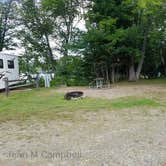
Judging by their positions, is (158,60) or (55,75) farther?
(158,60)

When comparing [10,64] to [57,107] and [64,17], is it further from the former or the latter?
[64,17]

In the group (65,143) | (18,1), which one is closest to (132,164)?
(65,143)

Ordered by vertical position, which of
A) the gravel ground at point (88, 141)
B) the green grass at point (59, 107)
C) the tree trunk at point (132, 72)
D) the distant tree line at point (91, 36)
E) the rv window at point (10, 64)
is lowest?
the gravel ground at point (88, 141)

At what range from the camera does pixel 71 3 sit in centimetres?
2411

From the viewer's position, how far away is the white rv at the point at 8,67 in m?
15.1

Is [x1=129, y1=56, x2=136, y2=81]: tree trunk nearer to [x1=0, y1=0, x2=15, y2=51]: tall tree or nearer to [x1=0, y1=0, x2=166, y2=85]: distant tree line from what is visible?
[x1=0, y1=0, x2=166, y2=85]: distant tree line

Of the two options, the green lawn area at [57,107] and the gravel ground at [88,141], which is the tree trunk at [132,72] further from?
the gravel ground at [88,141]

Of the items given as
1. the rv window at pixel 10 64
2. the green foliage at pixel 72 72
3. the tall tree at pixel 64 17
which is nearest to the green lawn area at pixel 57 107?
the rv window at pixel 10 64

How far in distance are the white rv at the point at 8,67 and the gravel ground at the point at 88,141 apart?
27.7 ft

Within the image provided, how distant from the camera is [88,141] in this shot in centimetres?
525

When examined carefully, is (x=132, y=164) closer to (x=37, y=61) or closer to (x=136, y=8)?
(x=136, y=8)

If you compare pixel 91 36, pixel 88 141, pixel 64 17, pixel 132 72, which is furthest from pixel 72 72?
pixel 88 141

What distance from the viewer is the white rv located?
15133 millimetres

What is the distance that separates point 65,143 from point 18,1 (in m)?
22.5
